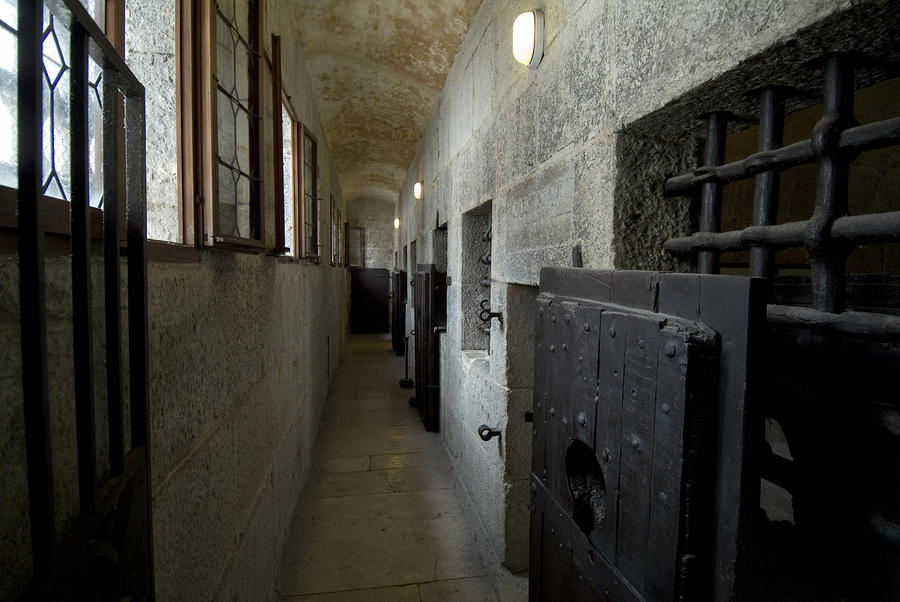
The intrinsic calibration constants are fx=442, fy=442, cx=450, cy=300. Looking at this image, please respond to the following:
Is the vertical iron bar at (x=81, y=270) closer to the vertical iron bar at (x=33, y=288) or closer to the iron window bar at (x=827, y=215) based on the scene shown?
the vertical iron bar at (x=33, y=288)

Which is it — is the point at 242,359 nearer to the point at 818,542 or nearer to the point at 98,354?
the point at 98,354

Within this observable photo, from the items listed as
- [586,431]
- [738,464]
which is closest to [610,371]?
[586,431]

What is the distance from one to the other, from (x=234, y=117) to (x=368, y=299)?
11.6m

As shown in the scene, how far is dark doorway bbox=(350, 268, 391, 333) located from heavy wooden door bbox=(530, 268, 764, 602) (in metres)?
12.1

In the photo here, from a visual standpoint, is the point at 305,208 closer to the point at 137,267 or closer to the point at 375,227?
the point at 137,267

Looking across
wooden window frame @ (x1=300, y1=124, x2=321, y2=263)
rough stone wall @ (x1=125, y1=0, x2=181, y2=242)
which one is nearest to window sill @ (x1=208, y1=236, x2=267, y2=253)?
rough stone wall @ (x1=125, y1=0, x2=181, y2=242)

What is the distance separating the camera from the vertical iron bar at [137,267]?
84cm

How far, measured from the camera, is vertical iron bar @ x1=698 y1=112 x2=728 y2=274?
1.23m

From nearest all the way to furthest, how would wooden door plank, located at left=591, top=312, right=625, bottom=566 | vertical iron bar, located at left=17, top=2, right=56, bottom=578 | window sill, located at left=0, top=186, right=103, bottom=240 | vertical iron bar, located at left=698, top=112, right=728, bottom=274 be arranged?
vertical iron bar, located at left=17, top=2, right=56, bottom=578, window sill, located at left=0, top=186, right=103, bottom=240, wooden door plank, located at left=591, top=312, right=625, bottom=566, vertical iron bar, located at left=698, top=112, right=728, bottom=274

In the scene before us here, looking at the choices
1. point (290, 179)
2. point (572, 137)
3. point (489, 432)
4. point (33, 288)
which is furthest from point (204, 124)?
point (290, 179)

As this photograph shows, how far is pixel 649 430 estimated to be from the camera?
0.97 meters

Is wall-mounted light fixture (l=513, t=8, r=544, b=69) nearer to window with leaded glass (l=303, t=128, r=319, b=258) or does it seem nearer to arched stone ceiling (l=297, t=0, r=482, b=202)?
arched stone ceiling (l=297, t=0, r=482, b=202)

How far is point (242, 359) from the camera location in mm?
2010

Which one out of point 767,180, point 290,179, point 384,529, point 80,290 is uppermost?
point 290,179
